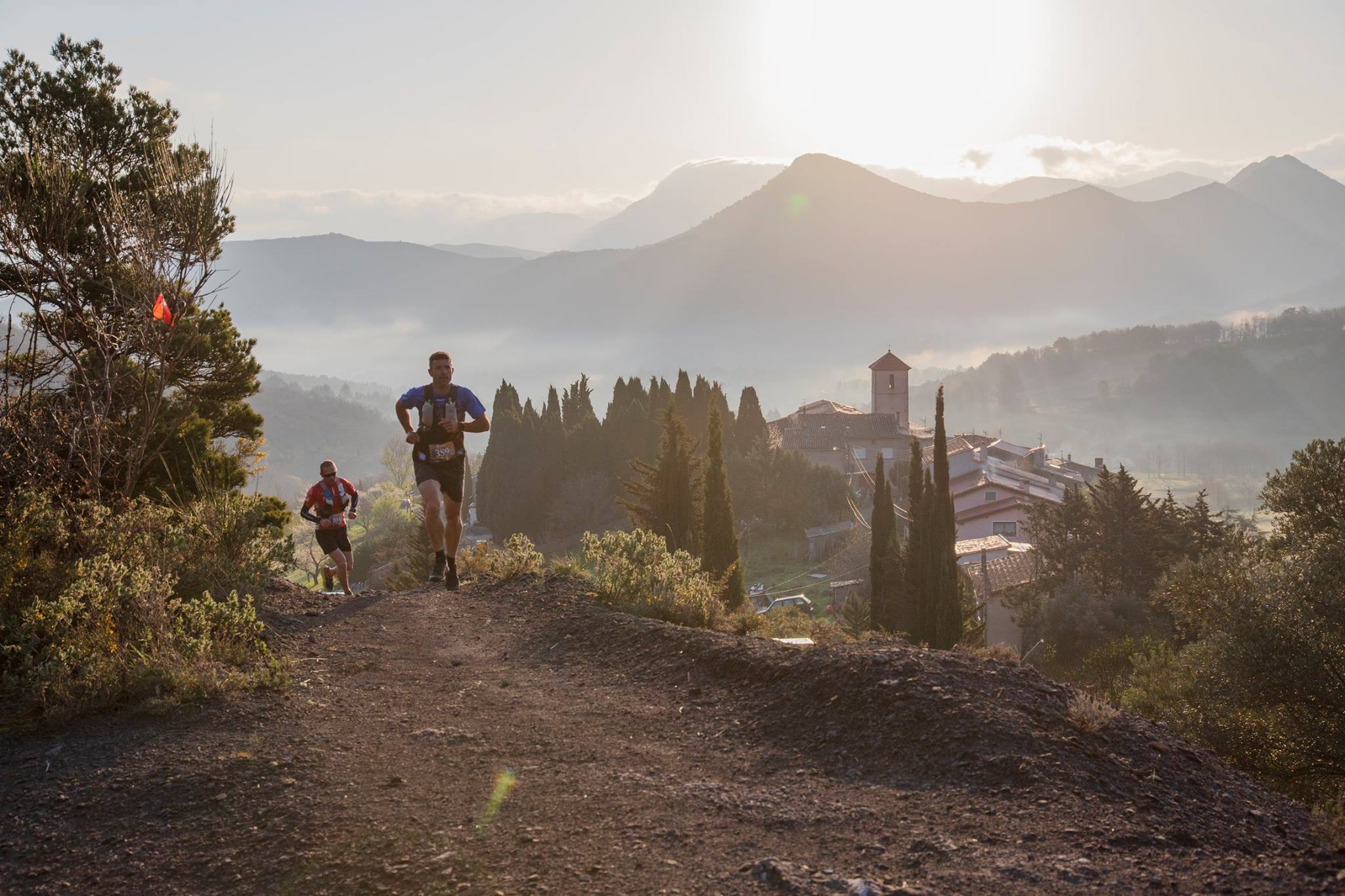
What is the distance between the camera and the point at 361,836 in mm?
3547

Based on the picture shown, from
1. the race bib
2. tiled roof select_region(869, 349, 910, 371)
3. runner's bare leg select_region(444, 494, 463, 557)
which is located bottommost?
runner's bare leg select_region(444, 494, 463, 557)

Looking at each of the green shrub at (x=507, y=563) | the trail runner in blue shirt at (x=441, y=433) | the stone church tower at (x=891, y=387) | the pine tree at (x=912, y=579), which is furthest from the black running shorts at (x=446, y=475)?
the stone church tower at (x=891, y=387)

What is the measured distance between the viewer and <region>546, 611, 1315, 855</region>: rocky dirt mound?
12.7ft

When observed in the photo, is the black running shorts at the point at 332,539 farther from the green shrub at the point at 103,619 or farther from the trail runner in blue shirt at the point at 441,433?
the green shrub at the point at 103,619

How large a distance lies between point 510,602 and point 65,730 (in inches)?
193

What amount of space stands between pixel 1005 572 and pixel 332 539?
134 ft

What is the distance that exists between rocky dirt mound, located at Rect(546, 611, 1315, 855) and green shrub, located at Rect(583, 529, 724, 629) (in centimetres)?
245

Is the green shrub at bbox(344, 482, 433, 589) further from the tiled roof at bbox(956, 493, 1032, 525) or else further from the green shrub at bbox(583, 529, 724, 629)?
the tiled roof at bbox(956, 493, 1032, 525)

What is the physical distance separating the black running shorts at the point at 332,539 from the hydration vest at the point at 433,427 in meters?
3.45

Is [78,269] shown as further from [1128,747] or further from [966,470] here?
[966,470]

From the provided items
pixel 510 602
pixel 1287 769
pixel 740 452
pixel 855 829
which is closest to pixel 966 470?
pixel 740 452

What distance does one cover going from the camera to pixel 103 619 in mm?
5496

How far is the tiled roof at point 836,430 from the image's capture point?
8288cm

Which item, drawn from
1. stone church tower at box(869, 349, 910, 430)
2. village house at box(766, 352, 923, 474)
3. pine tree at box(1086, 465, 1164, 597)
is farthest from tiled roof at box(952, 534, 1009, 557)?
stone church tower at box(869, 349, 910, 430)
